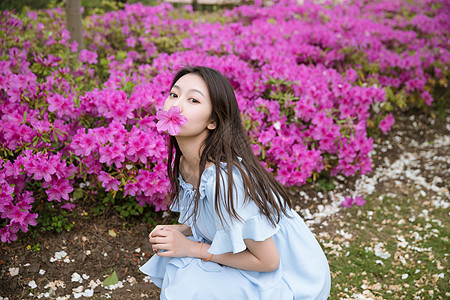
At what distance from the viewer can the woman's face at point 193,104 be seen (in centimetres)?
162

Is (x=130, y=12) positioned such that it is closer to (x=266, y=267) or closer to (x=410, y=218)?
(x=410, y=218)

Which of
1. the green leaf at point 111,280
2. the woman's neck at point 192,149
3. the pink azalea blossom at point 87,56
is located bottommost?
the green leaf at point 111,280

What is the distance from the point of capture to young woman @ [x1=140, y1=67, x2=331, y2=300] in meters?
1.59

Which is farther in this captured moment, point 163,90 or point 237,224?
point 163,90

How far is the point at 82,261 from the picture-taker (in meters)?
2.42

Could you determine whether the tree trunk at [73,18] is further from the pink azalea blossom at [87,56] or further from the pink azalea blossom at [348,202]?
the pink azalea blossom at [348,202]

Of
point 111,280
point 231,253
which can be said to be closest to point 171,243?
point 231,253

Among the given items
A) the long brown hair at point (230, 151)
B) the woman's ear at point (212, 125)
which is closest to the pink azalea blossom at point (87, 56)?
the long brown hair at point (230, 151)

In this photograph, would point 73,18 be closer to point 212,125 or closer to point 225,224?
point 212,125

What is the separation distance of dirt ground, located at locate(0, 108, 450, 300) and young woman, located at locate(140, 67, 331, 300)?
2.15 ft

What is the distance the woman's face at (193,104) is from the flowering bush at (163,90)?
2.58 feet

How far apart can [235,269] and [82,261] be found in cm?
113

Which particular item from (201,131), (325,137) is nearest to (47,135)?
(201,131)

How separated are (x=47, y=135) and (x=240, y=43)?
217cm
